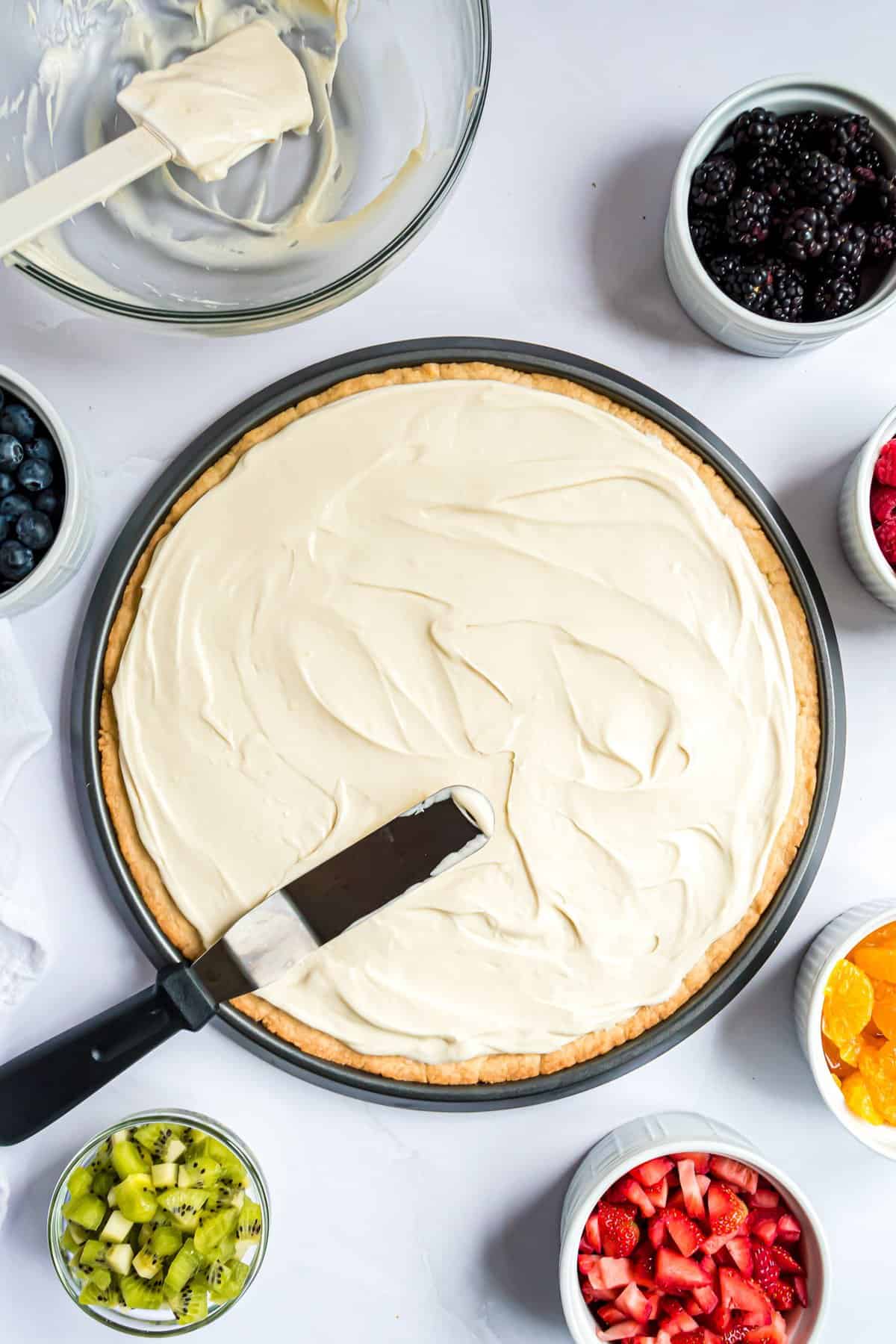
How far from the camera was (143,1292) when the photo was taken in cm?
225

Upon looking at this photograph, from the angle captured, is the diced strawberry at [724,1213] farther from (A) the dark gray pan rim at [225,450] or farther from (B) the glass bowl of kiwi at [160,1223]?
(B) the glass bowl of kiwi at [160,1223]

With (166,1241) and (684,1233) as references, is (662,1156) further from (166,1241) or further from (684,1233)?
(166,1241)

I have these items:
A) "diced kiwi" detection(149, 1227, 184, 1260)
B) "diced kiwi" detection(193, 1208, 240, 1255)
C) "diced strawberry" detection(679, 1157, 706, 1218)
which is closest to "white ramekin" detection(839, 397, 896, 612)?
"diced strawberry" detection(679, 1157, 706, 1218)

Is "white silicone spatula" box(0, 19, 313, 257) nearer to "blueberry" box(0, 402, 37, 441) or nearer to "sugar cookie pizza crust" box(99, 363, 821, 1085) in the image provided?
"blueberry" box(0, 402, 37, 441)

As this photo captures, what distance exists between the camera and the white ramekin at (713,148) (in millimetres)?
2281

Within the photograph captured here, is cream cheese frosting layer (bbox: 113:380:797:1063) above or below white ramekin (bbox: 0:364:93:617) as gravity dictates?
below

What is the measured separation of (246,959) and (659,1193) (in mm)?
1052

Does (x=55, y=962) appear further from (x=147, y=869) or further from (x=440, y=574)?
(x=440, y=574)

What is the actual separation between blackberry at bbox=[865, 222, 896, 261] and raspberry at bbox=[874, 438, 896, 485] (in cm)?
40

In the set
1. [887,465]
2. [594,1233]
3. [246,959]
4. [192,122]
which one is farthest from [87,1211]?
[887,465]

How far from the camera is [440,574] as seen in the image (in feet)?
7.66

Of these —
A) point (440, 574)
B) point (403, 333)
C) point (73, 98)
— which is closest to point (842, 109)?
point (403, 333)

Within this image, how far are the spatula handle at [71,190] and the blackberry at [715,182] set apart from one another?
114 cm

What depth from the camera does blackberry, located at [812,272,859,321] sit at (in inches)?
89.7
